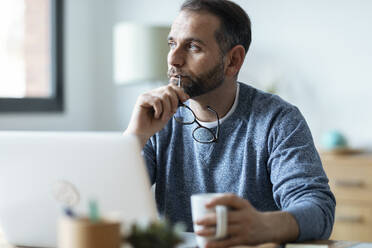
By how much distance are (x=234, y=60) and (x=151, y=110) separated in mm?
358

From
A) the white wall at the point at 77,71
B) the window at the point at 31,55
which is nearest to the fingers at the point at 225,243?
the window at the point at 31,55

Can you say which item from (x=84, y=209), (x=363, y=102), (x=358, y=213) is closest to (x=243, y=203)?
(x=84, y=209)

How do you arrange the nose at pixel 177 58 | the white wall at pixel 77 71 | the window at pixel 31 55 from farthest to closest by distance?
the white wall at pixel 77 71
the window at pixel 31 55
the nose at pixel 177 58

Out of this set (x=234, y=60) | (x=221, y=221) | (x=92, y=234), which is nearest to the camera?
(x=92, y=234)

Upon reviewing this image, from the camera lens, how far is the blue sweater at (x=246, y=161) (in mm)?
1535

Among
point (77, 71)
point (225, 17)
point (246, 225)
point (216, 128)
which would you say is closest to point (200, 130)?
point (216, 128)

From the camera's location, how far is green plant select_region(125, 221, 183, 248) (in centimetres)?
95

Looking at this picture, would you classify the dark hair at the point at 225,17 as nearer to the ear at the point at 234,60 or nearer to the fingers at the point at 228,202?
the ear at the point at 234,60

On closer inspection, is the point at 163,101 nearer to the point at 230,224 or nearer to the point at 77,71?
the point at 230,224

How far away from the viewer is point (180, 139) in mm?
1839

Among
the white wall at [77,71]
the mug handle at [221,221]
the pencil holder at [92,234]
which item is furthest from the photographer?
the white wall at [77,71]

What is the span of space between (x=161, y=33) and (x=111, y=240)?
248 cm

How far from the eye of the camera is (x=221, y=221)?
1.10 meters

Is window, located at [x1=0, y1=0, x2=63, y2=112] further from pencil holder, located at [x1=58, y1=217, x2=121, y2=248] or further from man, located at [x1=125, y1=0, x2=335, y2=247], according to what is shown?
pencil holder, located at [x1=58, y1=217, x2=121, y2=248]
